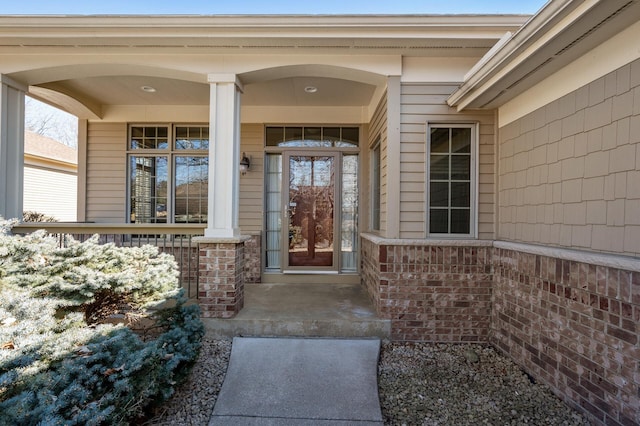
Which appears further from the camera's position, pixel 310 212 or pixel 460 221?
pixel 310 212

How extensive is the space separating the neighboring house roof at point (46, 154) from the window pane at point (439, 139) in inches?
461

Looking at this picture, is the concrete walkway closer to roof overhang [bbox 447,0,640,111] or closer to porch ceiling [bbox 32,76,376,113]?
roof overhang [bbox 447,0,640,111]

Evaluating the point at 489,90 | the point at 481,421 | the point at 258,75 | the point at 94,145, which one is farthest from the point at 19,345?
the point at 94,145

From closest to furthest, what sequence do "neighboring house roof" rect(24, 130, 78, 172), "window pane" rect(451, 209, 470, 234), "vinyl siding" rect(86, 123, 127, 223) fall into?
"window pane" rect(451, 209, 470, 234), "vinyl siding" rect(86, 123, 127, 223), "neighboring house roof" rect(24, 130, 78, 172)

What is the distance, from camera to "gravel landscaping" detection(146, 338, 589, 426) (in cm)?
236

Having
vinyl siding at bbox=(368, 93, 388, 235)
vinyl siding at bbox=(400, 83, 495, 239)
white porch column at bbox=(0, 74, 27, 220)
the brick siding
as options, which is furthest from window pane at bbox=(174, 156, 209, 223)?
vinyl siding at bbox=(400, 83, 495, 239)

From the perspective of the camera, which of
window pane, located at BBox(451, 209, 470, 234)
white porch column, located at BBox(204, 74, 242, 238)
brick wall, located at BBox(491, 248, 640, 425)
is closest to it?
brick wall, located at BBox(491, 248, 640, 425)

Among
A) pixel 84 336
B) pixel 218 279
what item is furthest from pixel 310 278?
pixel 84 336

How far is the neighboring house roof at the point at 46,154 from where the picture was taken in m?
9.98

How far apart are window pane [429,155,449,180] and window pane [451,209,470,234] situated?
0.43 metres

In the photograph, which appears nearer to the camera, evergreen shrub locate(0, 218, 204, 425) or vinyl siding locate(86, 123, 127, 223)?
evergreen shrub locate(0, 218, 204, 425)

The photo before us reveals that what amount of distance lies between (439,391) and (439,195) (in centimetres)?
201

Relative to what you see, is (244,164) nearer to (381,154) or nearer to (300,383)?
(381,154)

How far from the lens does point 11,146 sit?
12.4 ft
